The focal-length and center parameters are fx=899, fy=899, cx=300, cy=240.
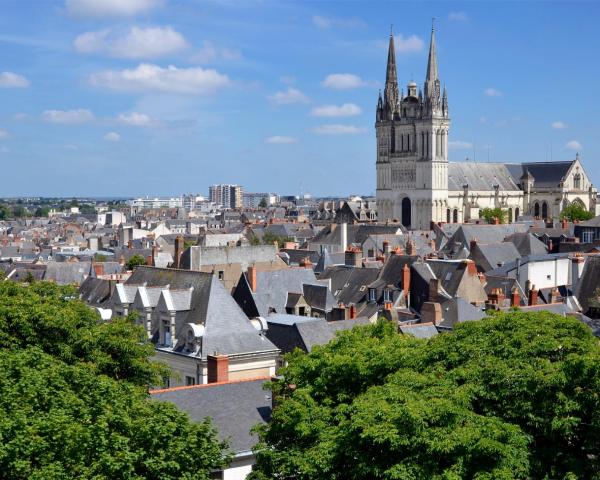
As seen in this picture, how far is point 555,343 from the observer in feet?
79.2

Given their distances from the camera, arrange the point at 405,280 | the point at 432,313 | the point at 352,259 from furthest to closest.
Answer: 1. the point at 352,259
2. the point at 405,280
3. the point at 432,313

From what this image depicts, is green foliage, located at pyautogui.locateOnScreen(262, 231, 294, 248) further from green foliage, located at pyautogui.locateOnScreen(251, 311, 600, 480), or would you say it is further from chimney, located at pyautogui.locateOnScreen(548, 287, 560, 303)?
green foliage, located at pyautogui.locateOnScreen(251, 311, 600, 480)

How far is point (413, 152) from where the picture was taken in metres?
156

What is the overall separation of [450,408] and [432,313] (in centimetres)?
2507

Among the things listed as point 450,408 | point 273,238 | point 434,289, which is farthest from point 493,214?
point 450,408

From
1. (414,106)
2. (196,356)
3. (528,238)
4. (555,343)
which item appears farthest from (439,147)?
(555,343)

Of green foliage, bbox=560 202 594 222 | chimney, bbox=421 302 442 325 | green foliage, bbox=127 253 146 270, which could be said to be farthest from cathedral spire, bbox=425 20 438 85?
chimney, bbox=421 302 442 325

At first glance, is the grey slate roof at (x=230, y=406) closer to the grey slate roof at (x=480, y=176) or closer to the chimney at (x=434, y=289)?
the chimney at (x=434, y=289)

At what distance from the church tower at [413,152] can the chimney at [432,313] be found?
10623 cm

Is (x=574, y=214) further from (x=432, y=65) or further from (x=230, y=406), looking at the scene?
(x=230, y=406)

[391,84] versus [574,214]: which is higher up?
[391,84]

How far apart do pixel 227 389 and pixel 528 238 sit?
58185 mm

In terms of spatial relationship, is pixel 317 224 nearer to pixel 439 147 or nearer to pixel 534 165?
pixel 439 147

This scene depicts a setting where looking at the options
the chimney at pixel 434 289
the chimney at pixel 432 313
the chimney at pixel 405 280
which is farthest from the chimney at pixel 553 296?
the chimney at pixel 432 313
